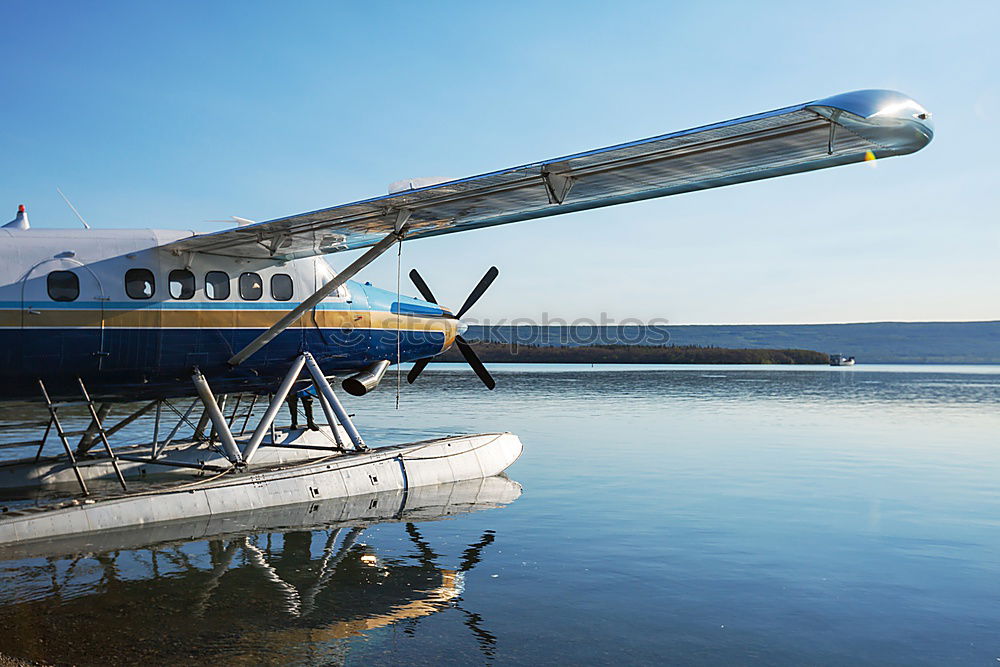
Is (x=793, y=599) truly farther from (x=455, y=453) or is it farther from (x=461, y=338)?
(x=461, y=338)

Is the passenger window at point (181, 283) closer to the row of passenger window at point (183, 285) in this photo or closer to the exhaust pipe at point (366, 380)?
the row of passenger window at point (183, 285)

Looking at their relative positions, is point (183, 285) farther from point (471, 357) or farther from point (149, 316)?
point (471, 357)

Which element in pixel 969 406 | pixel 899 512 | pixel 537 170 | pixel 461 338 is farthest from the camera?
pixel 969 406

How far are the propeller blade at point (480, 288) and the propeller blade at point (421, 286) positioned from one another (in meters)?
0.79

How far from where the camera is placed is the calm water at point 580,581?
6062 millimetres

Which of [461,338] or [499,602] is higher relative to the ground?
[461,338]

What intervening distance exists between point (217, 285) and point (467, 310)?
18.0 feet

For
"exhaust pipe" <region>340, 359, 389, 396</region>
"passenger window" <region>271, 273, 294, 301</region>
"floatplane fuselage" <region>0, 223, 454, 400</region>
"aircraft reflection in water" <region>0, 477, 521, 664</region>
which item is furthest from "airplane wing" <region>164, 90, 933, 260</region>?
"aircraft reflection in water" <region>0, 477, 521, 664</region>

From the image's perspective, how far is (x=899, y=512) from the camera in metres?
11.9

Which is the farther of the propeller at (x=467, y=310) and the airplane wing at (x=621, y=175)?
the propeller at (x=467, y=310)

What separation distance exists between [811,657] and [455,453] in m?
8.50

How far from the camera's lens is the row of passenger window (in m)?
10.6

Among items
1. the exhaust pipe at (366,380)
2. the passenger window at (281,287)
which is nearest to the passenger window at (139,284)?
the passenger window at (281,287)

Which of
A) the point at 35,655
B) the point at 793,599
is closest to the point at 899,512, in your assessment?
the point at 793,599
